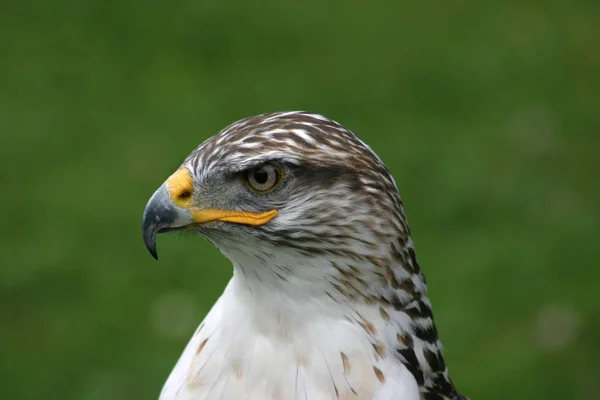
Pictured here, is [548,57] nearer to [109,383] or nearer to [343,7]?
[343,7]

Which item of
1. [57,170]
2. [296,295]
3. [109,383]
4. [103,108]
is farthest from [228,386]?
[103,108]

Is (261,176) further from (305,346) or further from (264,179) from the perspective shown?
(305,346)

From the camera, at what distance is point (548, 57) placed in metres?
7.63

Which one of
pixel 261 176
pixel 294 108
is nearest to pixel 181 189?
pixel 261 176

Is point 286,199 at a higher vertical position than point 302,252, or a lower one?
higher

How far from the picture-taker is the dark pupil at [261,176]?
2.63 metres

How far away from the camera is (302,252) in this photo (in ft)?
8.82

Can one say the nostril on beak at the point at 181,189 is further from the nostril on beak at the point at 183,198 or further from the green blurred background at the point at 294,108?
the green blurred background at the point at 294,108

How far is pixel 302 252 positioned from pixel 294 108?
4307 millimetres

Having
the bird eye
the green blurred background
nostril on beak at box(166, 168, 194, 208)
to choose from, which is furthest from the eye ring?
the green blurred background

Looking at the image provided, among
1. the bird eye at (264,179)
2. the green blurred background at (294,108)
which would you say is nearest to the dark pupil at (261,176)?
the bird eye at (264,179)

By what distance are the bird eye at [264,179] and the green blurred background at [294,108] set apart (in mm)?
2904

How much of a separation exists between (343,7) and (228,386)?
5.84 metres

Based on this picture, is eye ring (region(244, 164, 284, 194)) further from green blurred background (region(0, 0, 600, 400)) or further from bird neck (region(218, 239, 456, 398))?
green blurred background (region(0, 0, 600, 400))
